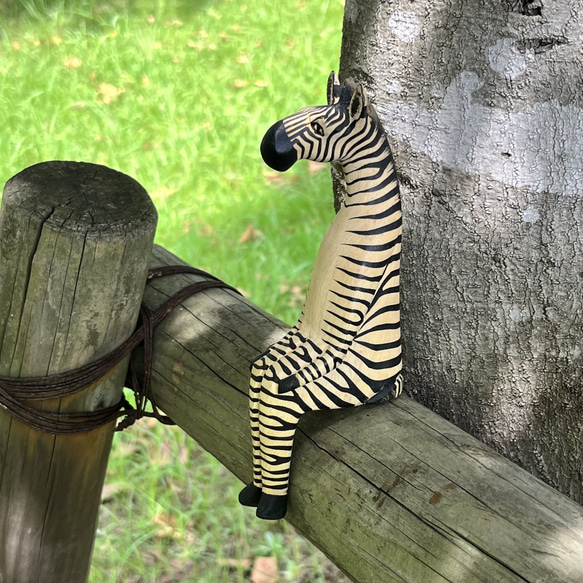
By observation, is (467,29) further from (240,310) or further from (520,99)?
(240,310)

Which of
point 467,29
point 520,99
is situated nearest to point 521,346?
point 520,99

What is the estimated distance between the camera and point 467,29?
1.19 m

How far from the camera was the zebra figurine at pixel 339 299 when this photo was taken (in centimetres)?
107

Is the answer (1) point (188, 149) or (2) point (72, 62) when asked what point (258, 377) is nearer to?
(1) point (188, 149)

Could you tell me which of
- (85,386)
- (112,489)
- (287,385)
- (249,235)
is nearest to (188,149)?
(249,235)

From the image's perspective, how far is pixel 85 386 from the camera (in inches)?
56.2

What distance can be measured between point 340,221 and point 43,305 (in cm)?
59

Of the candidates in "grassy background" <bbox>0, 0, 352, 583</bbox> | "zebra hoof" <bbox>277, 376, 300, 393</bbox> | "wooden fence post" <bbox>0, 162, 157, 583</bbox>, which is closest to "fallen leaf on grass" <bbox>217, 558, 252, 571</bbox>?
"grassy background" <bbox>0, 0, 352, 583</bbox>

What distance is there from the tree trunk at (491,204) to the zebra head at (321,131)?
213mm

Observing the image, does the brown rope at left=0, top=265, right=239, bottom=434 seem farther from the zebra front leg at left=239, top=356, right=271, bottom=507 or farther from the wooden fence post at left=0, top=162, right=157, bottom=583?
the zebra front leg at left=239, top=356, right=271, bottom=507

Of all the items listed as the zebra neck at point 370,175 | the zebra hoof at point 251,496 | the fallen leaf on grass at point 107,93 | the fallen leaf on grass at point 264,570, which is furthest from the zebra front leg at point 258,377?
the fallen leaf on grass at point 107,93

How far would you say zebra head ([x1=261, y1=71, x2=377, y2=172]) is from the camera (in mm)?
1047

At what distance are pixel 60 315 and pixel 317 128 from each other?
0.62m

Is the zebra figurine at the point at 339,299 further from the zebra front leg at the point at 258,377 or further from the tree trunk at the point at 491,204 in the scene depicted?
the tree trunk at the point at 491,204
